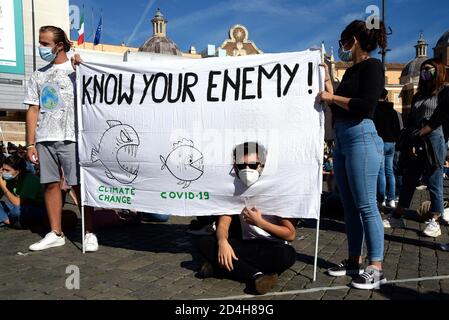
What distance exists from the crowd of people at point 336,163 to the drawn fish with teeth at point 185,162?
1.24ft

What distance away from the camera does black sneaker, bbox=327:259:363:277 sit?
344cm

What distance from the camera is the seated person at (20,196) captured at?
17.6 ft

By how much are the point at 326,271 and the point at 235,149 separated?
50.4 inches

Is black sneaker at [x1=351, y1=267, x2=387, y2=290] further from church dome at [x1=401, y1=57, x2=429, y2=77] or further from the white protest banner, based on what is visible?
church dome at [x1=401, y1=57, x2=429, y2=77]

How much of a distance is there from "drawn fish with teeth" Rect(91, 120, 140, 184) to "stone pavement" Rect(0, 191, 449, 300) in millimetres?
804

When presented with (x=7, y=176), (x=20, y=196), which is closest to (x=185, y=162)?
(x=20, y=196)

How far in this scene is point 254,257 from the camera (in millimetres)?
3287

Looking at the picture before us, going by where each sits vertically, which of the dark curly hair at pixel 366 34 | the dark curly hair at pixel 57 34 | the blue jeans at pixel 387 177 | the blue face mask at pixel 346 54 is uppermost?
the dark curly hair at pixel 57 34

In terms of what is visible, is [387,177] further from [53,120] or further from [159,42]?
[159,42]

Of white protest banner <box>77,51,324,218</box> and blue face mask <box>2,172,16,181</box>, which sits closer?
white protest banner <box>77,51,324,218</box>

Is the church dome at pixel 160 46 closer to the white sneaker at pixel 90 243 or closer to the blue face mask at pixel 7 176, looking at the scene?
the blue face mask at pixel 7 176

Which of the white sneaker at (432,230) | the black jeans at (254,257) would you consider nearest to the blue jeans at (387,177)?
the white sneaker at (432,230)

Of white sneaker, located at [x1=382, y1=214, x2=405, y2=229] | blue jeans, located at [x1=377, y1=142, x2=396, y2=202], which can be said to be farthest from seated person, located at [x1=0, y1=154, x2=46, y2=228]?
blue jeans, located at [x1=377, y1=142, x2=396, y2=202]
